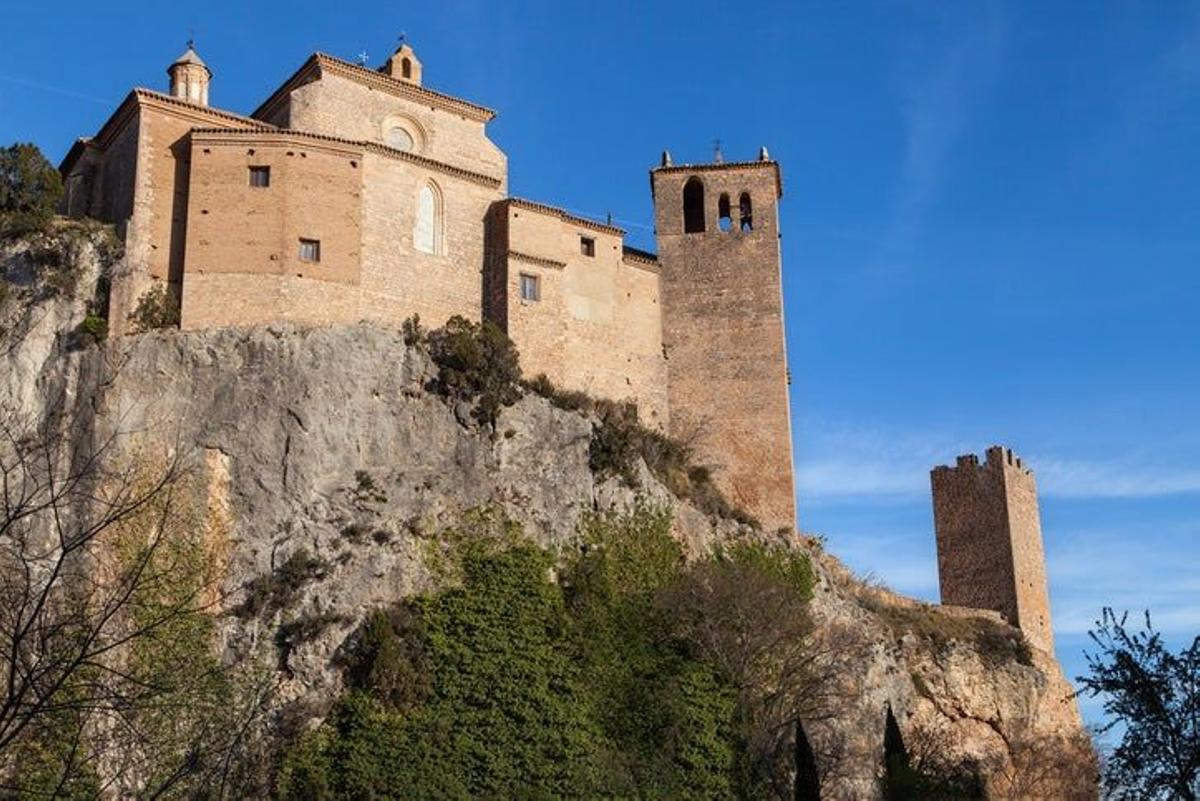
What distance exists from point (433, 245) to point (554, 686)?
13.2 meters

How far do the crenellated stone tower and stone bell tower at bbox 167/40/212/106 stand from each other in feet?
93.1

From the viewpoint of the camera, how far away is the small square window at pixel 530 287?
135ft

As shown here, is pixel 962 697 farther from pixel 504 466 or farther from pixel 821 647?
pixel 504 466

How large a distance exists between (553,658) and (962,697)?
15605mm

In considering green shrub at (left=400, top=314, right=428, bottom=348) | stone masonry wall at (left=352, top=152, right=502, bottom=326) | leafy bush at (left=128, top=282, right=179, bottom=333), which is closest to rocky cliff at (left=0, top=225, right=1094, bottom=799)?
green shrub at (left=400, top=314, right=428, bottom=348)

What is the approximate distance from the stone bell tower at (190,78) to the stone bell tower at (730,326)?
47.3 feet

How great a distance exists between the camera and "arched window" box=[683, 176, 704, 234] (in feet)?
155

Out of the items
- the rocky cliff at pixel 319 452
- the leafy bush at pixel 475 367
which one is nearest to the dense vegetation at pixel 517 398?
the leafy bush at pixel 475 367

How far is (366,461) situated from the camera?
36375mm

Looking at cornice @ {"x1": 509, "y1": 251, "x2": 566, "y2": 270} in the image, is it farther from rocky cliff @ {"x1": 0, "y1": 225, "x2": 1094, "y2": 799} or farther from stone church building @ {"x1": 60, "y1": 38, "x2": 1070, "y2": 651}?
rocky cliff @ {"x1": 0, "y1": 225, "x2": 1094, "y2": 799}

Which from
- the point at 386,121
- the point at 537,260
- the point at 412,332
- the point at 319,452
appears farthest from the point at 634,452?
the point at 386,121

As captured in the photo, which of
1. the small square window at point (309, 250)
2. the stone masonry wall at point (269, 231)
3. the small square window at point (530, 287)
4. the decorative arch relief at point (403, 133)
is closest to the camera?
the stone masonry wall at point (269, 231)

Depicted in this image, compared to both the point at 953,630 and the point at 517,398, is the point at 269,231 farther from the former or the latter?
the point at 953,630

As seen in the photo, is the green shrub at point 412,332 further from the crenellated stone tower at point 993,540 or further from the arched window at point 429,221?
the crenellated stone tower at point 993,540
